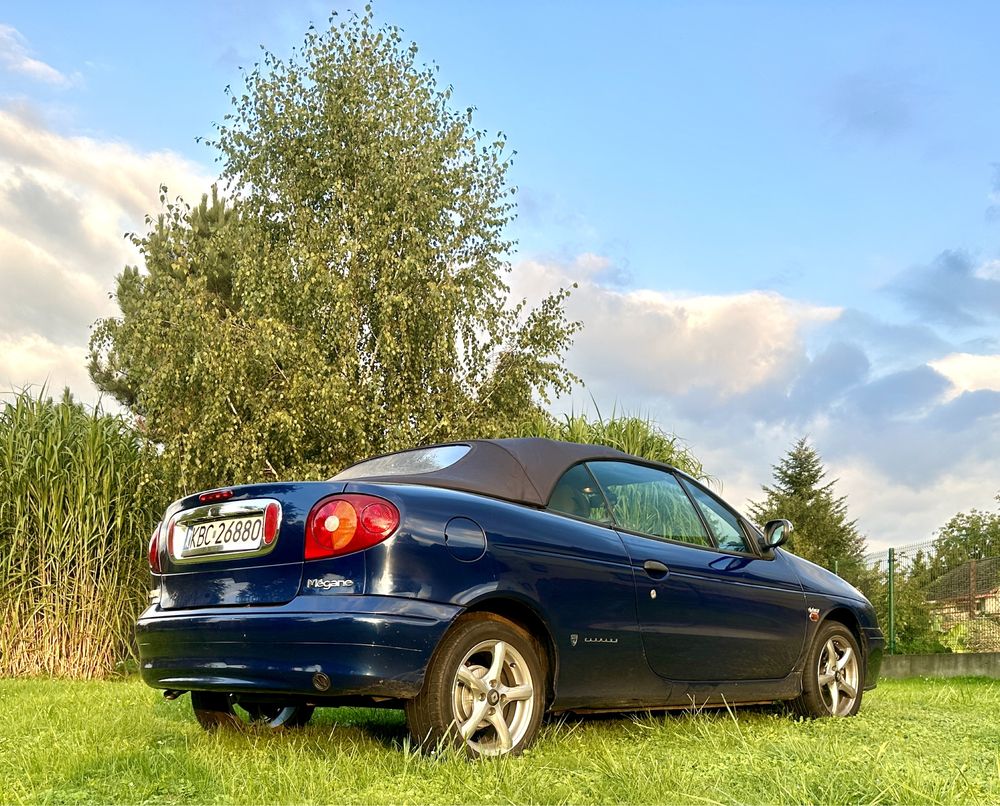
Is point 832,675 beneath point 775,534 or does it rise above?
beneath

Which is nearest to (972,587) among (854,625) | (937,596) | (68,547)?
(937,596)

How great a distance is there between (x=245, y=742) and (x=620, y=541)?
198cm

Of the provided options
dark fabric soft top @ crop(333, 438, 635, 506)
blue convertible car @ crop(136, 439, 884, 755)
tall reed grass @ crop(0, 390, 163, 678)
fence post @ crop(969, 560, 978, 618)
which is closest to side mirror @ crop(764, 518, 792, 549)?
blue convertible car @ crop(136, 439, 884, 755)

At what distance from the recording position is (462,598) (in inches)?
167

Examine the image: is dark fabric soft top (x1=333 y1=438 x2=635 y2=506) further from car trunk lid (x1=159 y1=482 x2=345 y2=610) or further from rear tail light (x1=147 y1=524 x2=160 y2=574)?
rear tail light (x1=147 y1=524 x2=160 y2=574)

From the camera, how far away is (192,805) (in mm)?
3627

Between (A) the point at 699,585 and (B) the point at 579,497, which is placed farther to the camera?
(A) the point at 699,585

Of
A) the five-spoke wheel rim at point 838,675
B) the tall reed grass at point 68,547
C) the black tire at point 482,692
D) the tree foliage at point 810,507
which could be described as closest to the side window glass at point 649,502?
the black tire at point 482,692

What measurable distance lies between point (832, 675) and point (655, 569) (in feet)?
6.29

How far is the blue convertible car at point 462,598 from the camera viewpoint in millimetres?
4156

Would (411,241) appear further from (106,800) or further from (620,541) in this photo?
(106,800)

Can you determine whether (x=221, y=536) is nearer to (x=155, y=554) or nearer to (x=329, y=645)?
(x=155, y=554)

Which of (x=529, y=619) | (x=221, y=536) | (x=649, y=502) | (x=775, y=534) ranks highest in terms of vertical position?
(x=649, y=502)

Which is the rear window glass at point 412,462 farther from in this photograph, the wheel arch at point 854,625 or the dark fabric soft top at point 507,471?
the wheel arch at point 854,625
